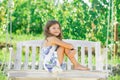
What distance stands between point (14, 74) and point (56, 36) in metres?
0.93

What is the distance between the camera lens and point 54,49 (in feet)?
12.6

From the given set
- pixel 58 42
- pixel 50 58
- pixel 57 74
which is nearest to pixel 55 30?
pixel 58 42

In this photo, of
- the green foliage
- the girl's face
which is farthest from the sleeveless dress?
the green foliage

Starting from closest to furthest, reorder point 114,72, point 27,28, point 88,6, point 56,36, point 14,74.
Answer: point 14,74 < point 56,36 < point 114,72 < point 88,6 < point 27,28

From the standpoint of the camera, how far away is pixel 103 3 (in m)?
6.72

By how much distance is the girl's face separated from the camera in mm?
3949

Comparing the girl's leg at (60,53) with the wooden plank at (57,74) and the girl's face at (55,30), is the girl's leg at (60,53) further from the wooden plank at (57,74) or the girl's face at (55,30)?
the wooden plank at (57,74)

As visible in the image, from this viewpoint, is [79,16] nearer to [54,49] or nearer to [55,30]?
[55,30]

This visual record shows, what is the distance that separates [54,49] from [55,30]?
0.19m

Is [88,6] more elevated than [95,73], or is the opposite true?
[88,6]

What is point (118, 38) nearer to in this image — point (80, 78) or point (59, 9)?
point (59, 9)

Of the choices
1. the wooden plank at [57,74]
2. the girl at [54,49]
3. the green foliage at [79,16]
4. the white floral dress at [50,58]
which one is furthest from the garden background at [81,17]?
the wooden plank at [57,74]

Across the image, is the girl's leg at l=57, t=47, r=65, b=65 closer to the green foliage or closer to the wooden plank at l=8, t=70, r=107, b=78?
the wooden plank at l=8, t=70, r=107, b=78

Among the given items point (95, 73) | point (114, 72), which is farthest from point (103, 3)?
point (95, 73)
